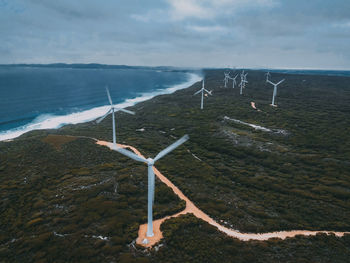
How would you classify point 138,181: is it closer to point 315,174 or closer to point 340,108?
point 315,174

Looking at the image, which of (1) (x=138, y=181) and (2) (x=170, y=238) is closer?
(2) (x=170, y=238)

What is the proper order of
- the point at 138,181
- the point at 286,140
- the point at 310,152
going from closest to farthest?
the point at 138,181, the point at 310,152, the point at 286,140

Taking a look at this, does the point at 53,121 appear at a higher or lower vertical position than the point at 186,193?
lower

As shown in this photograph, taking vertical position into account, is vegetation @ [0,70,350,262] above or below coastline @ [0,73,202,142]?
above

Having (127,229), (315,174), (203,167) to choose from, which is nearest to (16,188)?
(127,229)

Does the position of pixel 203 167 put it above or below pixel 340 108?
below

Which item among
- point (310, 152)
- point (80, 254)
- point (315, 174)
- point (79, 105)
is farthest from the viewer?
point (79, 105)

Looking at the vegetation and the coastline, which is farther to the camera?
the coastline

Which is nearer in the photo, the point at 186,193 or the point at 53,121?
the point at 186,193
